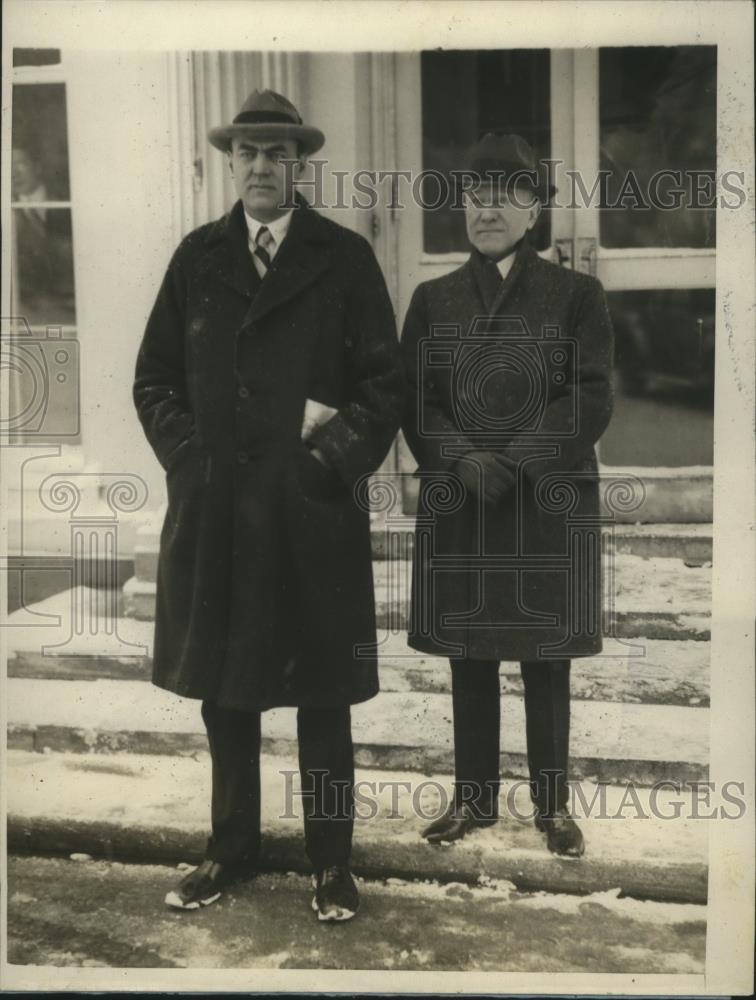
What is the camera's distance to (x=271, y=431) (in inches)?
79.7

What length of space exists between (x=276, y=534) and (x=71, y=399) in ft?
1.80

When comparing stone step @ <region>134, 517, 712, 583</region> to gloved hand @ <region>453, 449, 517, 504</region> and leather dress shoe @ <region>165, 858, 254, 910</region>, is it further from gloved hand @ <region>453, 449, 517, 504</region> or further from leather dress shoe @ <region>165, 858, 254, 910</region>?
leather dress shoe @ <region>165, 858, 254, 910</region>

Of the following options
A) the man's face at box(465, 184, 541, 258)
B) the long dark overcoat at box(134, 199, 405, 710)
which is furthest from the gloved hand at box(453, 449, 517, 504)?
the man's face at box(465, 184, 541, 258)

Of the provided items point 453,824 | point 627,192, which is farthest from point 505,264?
point 453,824

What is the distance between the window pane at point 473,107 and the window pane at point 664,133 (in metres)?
0.13

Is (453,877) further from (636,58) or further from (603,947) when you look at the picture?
(636,58)

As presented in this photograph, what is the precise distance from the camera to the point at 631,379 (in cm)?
225

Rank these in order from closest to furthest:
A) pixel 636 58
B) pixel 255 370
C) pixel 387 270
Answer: pixel 255 370, pixel 636 58, pixel 387 270

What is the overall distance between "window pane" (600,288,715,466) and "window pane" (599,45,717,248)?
141mm

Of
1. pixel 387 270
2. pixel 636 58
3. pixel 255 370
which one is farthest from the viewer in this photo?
pixel 387 270

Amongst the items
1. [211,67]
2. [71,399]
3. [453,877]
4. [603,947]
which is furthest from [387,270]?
[603,947]

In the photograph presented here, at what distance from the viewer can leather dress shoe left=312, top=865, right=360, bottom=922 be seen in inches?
84.1

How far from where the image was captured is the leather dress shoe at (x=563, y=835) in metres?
2.20

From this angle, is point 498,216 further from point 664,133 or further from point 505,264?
point 664,133
